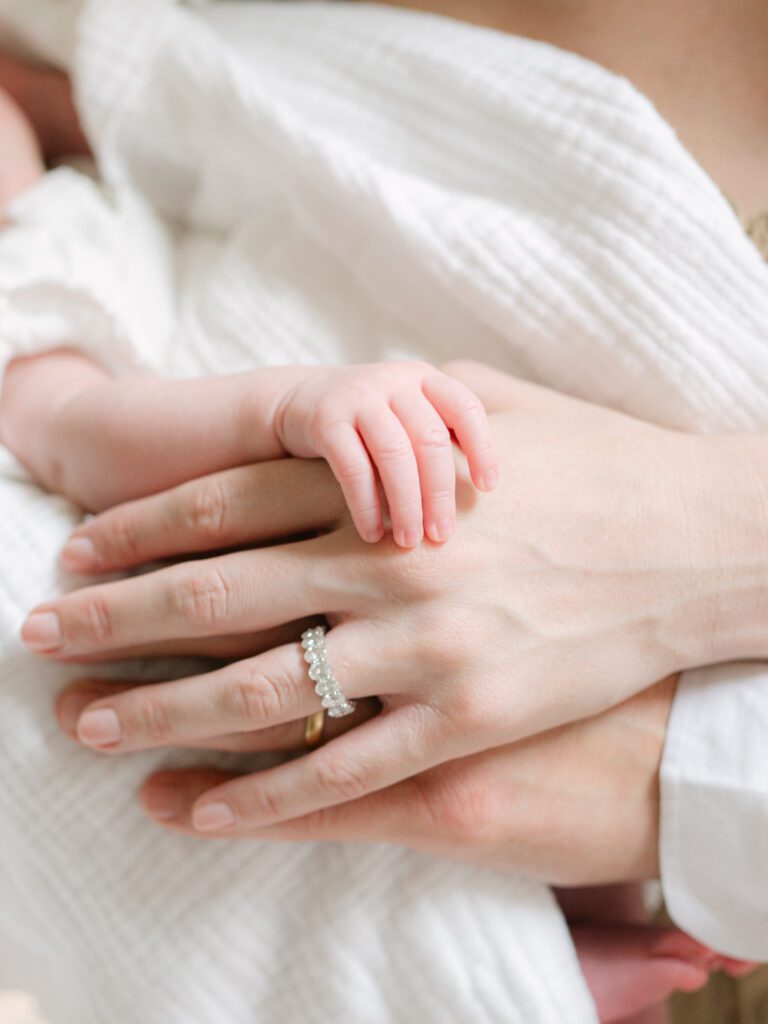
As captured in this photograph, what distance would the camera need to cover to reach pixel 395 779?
24.5 inches

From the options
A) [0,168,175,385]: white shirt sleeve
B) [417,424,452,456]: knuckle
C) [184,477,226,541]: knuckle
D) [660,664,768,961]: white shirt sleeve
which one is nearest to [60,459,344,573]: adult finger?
[184,477,226,541]: knuckle

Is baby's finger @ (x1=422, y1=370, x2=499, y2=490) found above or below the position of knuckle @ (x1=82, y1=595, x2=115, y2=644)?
above

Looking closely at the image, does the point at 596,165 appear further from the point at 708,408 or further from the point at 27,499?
the point at 27,499

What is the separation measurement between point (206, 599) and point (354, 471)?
15cm

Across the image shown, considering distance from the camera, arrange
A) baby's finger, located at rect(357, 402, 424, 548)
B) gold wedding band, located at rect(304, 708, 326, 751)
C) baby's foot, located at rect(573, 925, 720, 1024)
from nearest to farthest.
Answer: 1. baby's finger, located at rect(357, 402, 424, 548)
2. gold wedding band, located at rect(304, 708, 326, 751)
3. baby's foot, located at rect(573, 925, 720, 1024)

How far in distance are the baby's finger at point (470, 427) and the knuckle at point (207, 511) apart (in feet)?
0.58

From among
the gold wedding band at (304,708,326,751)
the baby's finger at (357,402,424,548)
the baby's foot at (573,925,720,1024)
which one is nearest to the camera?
the baby's finger at (357,402,424,548)

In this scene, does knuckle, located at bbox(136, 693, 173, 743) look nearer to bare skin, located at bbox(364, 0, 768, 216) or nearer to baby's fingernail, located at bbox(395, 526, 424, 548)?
baby's fingernail, located at bbox(395, 526, 424, 548)

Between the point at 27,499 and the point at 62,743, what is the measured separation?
0.20 m

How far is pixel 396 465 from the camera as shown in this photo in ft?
1.82

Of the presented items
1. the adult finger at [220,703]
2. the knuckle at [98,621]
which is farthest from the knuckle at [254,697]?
the knuckle at [98,621]

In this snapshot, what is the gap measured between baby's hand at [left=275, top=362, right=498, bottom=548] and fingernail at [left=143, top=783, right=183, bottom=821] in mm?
262

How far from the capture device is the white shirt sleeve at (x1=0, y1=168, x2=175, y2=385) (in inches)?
31.6

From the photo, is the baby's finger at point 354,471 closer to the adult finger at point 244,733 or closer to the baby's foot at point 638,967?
the adult finger at point 244,733
